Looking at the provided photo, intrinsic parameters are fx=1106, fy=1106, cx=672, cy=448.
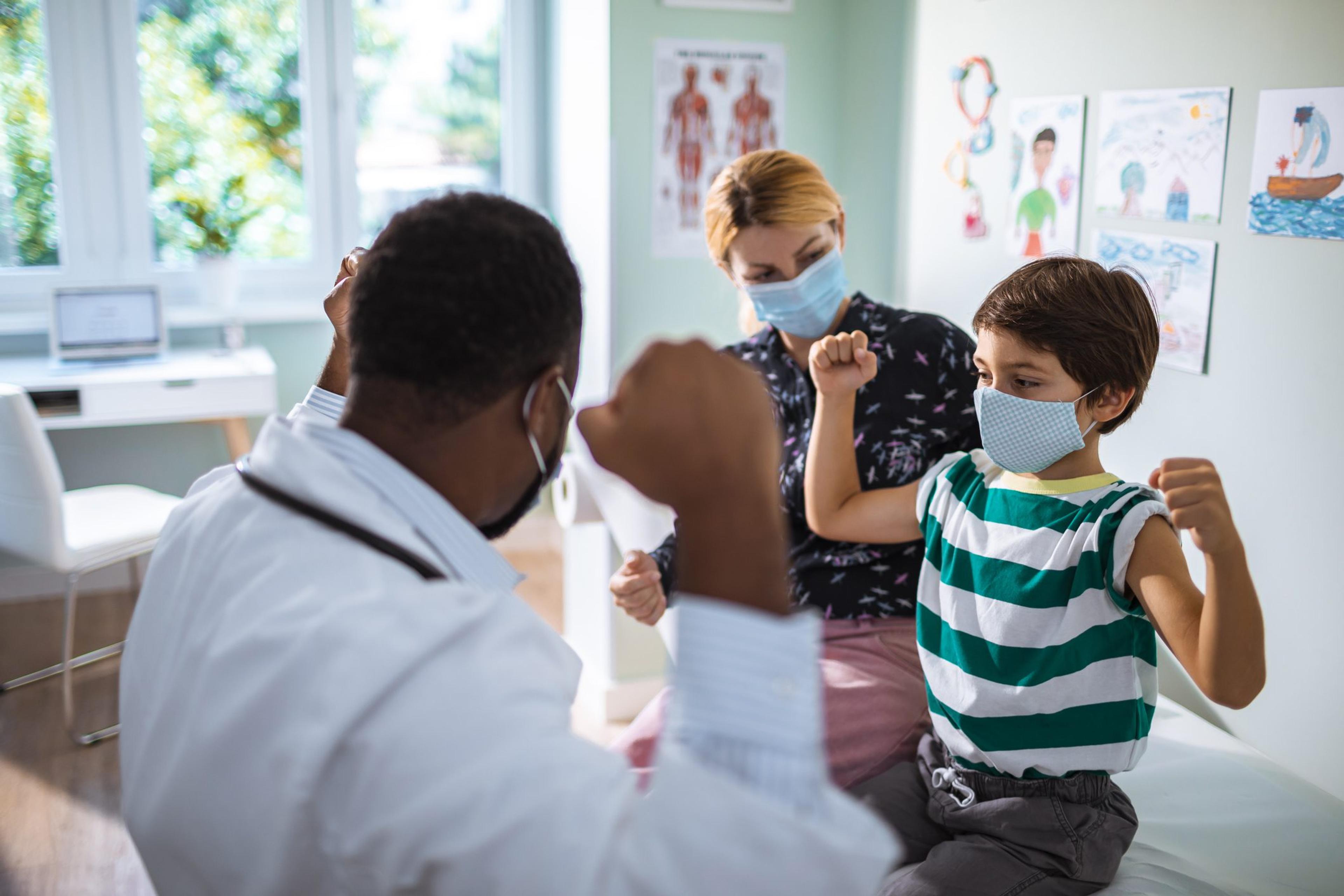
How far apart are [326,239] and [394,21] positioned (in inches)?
31.8

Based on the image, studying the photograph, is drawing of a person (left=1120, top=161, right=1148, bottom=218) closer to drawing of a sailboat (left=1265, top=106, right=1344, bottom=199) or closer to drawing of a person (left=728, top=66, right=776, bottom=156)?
drawing of a sailboat (left=1265, top=106, right=1344, bottom=199)

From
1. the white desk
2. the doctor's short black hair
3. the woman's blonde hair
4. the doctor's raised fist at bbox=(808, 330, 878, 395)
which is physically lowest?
the white desk

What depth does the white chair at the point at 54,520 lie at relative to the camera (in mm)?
2484

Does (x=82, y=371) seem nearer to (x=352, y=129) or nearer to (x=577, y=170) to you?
(x=352, y=129)

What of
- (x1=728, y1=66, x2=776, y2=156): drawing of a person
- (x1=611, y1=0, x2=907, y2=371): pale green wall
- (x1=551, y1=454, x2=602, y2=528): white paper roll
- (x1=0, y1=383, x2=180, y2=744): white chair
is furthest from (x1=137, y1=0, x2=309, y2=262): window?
(x1=551, y1=454, x2=602, y2=528): white paper roll

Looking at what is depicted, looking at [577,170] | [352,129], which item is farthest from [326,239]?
[577,170]

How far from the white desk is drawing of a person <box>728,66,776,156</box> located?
5.12 feet

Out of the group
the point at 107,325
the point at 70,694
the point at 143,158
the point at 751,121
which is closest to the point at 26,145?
the point at 143,158

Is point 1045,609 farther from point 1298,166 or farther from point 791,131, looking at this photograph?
point 791,131

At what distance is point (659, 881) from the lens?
58cm

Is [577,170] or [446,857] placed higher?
[577,170]

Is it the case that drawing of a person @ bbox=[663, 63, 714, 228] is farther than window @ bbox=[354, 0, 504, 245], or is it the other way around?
window @ bbox=[354, 0, 504, 245]

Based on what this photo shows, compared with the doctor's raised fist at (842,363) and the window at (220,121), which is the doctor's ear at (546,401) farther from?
the window at (220,121)

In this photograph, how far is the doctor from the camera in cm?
59
